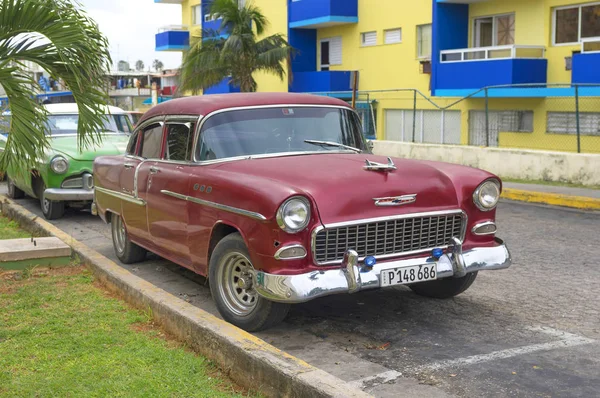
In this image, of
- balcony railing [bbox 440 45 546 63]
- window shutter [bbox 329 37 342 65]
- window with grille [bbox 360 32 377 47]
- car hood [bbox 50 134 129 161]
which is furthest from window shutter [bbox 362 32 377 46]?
car hood [bbox 50 134 129 161]

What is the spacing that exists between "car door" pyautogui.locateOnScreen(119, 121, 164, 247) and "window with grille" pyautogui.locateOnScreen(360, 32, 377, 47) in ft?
71.8

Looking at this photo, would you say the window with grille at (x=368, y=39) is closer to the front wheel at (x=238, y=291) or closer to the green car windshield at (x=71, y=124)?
the green car windshield at (x=71, y=124)

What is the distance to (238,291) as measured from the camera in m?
5.73

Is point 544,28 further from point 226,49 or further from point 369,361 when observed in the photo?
point 369,361

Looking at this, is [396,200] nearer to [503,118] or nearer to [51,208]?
[51,208]

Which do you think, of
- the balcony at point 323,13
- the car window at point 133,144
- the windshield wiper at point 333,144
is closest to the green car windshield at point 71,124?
the car window at point 133,144

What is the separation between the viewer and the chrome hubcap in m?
5.56

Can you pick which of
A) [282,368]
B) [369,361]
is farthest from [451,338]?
[282,368]

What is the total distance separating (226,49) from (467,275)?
2280cm

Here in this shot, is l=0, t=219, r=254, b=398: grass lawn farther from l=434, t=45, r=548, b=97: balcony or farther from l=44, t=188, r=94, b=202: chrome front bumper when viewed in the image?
l=434, t=45, r=548, b=97: balcony

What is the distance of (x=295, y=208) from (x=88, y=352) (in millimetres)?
1648

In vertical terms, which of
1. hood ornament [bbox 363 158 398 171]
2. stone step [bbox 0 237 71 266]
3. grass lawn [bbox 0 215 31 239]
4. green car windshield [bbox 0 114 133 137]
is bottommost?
grass lawn [bbox 0 215 31 239]

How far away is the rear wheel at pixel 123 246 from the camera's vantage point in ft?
26.0

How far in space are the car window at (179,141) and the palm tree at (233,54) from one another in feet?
70.1
